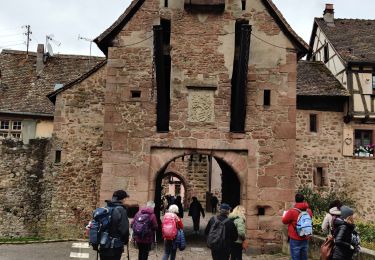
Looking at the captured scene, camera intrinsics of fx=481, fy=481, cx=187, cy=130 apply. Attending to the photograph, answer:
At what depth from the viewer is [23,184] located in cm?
1839

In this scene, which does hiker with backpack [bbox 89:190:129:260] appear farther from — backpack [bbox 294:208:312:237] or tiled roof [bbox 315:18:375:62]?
tiled roof [bbox 315:18:375:62]

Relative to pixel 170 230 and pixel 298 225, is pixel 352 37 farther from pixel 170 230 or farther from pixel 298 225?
pixel 170 230

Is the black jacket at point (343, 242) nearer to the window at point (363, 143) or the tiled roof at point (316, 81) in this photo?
the tiled roof at point (316, 81)

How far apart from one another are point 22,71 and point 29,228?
11268mm

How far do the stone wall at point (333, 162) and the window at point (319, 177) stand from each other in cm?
14

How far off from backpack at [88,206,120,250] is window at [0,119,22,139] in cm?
1809

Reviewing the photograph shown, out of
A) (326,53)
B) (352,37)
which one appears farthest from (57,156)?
(352,37)

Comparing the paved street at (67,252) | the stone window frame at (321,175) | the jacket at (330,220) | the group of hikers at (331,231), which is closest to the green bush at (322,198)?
the stone window frame at (321,175)

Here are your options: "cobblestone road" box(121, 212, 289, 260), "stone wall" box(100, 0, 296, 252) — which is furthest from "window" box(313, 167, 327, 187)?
"stone wall" box(100, 0, 296, 252)

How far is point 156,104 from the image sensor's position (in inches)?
531

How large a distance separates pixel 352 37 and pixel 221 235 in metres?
19.2

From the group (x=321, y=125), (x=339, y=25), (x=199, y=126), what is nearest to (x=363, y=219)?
(x=321, y=125)

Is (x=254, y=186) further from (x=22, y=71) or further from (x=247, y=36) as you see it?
(x=22, y=71)

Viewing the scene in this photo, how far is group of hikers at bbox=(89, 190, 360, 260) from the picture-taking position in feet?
23.8
